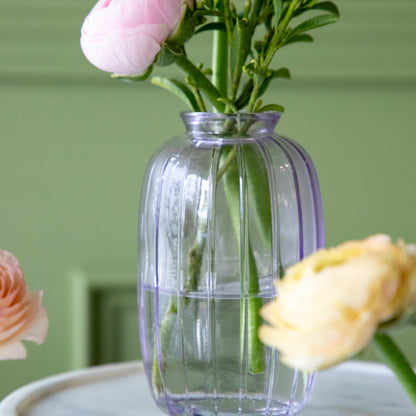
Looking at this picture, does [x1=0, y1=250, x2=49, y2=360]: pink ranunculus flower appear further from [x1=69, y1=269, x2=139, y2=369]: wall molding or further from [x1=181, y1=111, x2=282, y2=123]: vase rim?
[x1=69, y1=269, x2=139, y2=369]: wall molding

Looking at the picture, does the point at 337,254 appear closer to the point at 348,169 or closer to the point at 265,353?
the point at 265,353

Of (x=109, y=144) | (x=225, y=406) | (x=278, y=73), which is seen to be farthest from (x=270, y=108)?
(x=109, y=144)

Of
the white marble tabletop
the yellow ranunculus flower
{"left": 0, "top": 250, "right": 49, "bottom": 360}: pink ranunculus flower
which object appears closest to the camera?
the yellow ranunculus flower

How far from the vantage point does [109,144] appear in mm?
1086

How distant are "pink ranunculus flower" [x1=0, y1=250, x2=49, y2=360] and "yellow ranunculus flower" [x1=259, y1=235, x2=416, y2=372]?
0.49 ft

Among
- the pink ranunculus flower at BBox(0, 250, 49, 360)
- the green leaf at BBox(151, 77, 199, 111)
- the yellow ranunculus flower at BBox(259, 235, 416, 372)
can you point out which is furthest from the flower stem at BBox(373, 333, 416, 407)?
the green leaf at BBox(151, 77, 199, 111)

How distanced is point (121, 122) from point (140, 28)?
63cm

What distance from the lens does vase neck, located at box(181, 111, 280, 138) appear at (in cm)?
51

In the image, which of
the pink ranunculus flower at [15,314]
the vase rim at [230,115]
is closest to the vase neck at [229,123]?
the vase rim at [230,115]

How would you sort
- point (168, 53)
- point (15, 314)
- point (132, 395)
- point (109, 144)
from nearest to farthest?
point (15, 314), point (168, 53), point (132, 395), point (109, 144)

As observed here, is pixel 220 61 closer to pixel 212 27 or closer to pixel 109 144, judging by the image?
pixel 212 27

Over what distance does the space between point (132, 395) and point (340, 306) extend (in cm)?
40

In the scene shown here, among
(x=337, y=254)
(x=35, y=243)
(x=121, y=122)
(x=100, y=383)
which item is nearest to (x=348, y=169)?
(x=121, y=122)

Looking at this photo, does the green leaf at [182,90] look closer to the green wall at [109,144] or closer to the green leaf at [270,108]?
the green leaf at [270,108]
